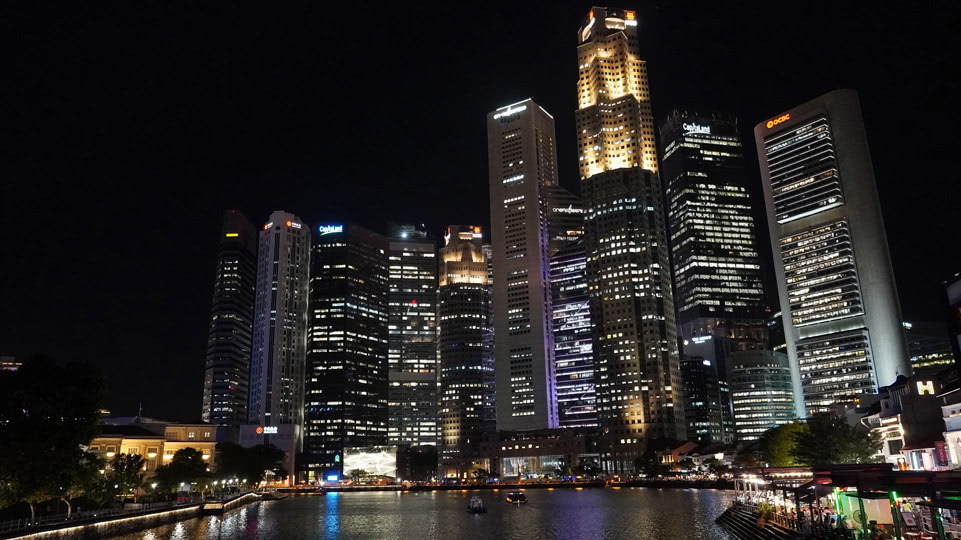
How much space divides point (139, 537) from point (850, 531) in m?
60.3

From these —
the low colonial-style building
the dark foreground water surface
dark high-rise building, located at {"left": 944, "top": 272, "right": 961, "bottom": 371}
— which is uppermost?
dark high-rise building, located at {"left": 944, "top": 272, "right": 961, "bottom": 371}

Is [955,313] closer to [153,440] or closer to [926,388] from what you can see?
[926,388]

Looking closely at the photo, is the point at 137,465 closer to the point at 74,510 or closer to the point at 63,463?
the point at 74,510

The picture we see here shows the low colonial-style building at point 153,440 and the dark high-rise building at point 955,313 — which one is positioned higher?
the dark high-rise building at point 955,313

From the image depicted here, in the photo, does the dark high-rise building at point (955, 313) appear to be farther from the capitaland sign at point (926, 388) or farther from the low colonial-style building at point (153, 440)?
the low colonial-style building at point (153, 440)

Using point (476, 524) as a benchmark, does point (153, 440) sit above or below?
above

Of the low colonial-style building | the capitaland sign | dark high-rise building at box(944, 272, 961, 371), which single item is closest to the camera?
dark high-rise building at box(944, 272, 961, 371)

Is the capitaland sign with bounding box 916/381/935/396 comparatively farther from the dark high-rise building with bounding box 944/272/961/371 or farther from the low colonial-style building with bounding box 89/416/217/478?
the low colonial-style building with bounding box 89/416/217/478

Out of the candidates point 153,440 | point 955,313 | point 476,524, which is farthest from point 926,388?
point 153,440

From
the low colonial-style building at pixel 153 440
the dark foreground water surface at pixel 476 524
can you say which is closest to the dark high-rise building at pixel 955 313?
the dark foreground water surface at pixel 476 524

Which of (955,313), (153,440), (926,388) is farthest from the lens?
(153,440)

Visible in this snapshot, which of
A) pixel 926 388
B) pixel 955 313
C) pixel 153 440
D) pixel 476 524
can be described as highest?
pixel 955 313

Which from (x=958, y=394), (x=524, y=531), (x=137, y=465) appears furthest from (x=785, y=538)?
(x=137, y=465)

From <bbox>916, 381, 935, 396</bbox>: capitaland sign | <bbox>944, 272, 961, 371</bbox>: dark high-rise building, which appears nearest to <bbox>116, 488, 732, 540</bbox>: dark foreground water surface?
<bbox>944, 272, 961, 371</bbox>: dark high-rise building
